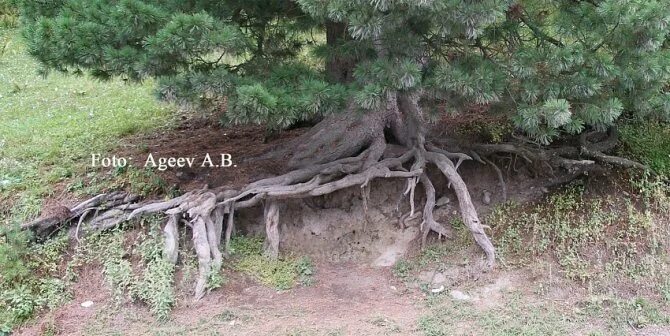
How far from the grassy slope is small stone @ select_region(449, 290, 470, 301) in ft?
7.07

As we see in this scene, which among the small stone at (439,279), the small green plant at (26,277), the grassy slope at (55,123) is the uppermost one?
the grassy slope at (55,123)

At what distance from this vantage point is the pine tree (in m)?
2.90

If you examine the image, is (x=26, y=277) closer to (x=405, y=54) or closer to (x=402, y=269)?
(x=402, y=269)

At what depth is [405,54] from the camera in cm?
318

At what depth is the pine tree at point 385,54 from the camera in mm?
2904

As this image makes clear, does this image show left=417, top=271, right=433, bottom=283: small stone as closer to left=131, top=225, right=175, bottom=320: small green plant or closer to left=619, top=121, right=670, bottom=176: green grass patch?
left=131, top=225, right=175, bottom=320: small green plant

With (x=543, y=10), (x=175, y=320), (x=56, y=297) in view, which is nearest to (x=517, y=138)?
(x=543, y=10)

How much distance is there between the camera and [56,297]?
359 cm

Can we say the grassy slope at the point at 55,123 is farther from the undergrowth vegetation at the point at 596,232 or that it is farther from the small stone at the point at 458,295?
the undergrowth vegetation at the point at 596,232

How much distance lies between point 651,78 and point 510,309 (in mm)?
1529

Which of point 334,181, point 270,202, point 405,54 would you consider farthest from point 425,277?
point 405,54

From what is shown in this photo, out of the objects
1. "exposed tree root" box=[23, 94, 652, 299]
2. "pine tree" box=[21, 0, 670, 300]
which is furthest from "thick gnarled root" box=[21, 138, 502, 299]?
"pine tree" box=[21, 0, 670, 300]

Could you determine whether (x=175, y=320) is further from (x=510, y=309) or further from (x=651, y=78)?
(x=651, y=78)

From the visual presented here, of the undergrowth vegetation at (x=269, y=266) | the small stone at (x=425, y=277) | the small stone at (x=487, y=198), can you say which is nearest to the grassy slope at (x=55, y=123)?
the undergrowth vegetation at (x=269, y=266)
